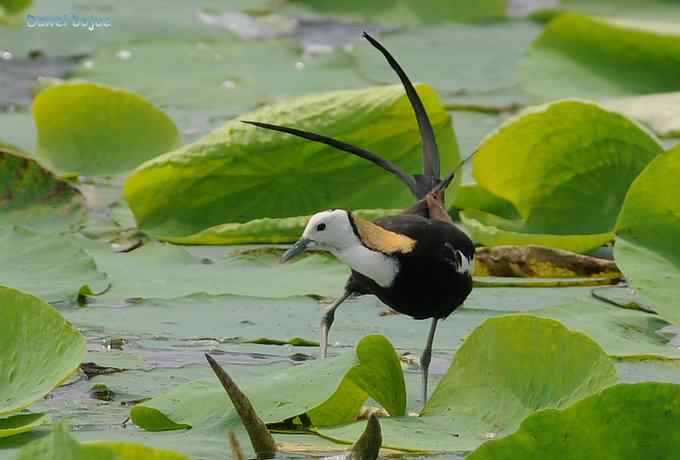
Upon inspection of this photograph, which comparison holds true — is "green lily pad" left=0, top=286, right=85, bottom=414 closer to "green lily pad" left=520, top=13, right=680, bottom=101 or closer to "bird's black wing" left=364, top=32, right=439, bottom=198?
"bird's black wing" left=364, top=32, right=439, bottom=198

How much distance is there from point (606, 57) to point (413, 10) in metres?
1.46

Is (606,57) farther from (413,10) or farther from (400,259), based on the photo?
(400,259)

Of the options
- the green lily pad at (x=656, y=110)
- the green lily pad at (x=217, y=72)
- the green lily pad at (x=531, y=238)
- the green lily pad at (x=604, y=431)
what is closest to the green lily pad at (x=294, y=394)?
the green lily pad at (x=604, y=431)

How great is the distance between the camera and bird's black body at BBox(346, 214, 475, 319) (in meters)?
2.58

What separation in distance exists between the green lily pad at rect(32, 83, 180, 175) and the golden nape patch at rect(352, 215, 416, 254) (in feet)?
4.43

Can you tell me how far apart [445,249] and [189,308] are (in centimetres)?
52

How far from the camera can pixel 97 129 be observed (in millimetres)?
3861

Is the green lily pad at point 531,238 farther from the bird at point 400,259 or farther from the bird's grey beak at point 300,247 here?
the bird's grey beak at point 300,247

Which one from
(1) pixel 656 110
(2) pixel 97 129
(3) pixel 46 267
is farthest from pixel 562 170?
(2) pixel 97 129

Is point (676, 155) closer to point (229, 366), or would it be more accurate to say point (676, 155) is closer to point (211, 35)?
point (229, 366)

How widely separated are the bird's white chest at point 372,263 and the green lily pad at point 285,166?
30.6 inches

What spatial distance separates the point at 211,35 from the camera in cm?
553

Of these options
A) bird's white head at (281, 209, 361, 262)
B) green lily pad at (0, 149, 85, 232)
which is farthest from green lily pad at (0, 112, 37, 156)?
bird's white head at (281, 209, 361, 262)

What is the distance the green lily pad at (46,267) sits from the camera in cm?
277
